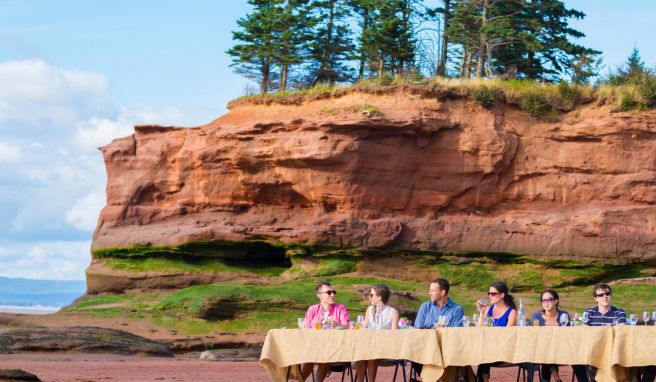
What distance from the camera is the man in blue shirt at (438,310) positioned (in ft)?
44.2

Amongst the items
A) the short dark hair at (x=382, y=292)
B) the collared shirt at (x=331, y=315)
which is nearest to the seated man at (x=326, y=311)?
the collared shirt at (x=331, y=315)

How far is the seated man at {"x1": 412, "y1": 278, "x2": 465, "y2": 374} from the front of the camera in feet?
44.2

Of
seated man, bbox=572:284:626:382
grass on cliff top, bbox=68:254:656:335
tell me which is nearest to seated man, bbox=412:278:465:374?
seated man, bbox=572:284:626:382

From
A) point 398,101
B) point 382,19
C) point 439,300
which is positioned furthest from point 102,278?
point 439,300

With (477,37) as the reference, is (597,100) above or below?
below

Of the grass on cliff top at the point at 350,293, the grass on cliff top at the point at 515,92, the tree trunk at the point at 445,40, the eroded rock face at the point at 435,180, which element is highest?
the tree trunk at the point at 445,40

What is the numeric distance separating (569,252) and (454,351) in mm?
23662

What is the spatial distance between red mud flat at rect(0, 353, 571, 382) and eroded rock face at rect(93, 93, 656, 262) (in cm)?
1252

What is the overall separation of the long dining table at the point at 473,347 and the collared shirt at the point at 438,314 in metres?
1.00

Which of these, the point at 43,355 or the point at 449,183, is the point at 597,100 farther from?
the point at 43,355

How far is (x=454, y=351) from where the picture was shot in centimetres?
1234

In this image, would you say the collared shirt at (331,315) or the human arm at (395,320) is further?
the collared shirt at (331,315)

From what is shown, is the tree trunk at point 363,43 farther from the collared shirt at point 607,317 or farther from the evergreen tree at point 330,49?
the collared shirt at point 607,317

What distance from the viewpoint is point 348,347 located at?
1272 cm
